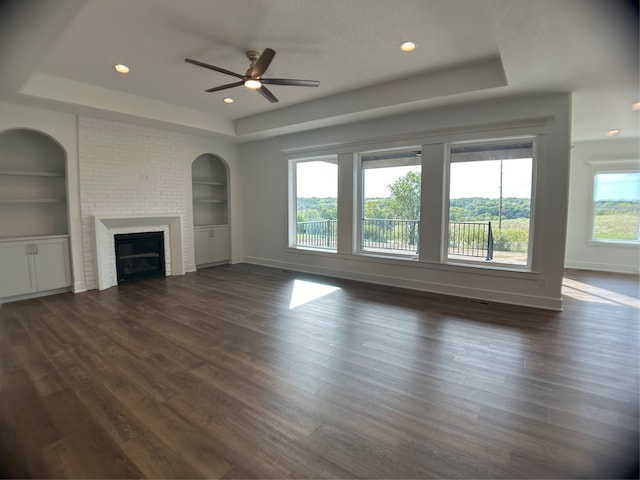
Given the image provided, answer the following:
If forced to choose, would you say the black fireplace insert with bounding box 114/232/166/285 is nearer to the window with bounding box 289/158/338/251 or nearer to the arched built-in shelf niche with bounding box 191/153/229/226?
the arched built-in shelf niche with bounding box 191/153/229/226

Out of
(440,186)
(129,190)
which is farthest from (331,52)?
(129,190)

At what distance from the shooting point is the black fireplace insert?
5664 millimetres

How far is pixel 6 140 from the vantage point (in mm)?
4871

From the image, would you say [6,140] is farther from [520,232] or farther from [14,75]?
[520,232]

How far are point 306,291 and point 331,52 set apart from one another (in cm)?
338

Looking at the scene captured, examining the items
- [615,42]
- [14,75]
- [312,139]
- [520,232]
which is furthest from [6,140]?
[520,232]

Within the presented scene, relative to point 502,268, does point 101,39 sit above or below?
above

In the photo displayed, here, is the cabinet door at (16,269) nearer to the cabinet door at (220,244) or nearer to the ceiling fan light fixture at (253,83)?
the cabinet door at (220,244)

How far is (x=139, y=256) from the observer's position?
5.96 metres

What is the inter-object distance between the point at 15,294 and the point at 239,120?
4708mm

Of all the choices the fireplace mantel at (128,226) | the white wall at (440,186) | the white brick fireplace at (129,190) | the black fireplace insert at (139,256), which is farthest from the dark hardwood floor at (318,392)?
the black fireplace insert at (139,256)

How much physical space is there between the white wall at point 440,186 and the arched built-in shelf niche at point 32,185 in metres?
3.60

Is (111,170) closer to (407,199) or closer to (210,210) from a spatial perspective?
(210,210)

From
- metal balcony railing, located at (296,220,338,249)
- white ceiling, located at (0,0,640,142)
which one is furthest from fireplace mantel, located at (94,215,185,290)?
metal balcony railing, located at (296,220,338,249)
